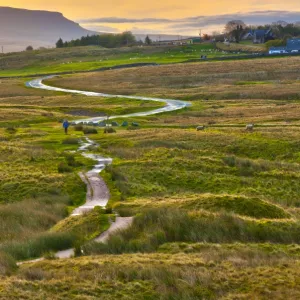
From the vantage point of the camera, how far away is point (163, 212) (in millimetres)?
18875

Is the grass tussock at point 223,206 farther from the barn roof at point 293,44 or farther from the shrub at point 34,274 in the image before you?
the barn roof at point 293,44

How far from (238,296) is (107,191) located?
14288 millimetres

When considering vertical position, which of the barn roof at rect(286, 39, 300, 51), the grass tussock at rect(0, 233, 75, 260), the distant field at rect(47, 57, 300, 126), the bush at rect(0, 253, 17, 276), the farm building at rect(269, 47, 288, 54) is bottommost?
the distant field at rect(47, 57, 300, 126)

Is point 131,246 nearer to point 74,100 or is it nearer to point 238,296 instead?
point 238,296

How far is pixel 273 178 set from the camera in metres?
31.5

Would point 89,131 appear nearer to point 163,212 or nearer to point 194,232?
point 163,212

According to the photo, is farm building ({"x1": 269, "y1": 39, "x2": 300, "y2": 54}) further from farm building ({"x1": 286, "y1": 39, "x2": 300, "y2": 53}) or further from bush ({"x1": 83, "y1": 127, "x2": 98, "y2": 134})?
bush ({"x1": 83, "y1": 127, "x2": 98, "y2": 134})

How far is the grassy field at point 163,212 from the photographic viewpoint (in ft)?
41.3

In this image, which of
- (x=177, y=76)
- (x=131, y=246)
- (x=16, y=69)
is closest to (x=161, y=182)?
(x=131, y=246)

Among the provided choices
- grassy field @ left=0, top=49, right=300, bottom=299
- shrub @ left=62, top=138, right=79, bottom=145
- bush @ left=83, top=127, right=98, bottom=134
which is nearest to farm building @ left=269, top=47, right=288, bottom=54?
grassy field @ left=0, top=49, right=300, bottom=299

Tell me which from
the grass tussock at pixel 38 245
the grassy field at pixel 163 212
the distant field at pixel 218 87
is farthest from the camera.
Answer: the distant field at pixel 218 87

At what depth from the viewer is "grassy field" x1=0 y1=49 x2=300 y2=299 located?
12.6 meters

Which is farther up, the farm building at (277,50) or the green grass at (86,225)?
the farm building at (277,50)

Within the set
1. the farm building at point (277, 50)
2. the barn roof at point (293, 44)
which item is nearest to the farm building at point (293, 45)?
the barn roof at point (293, 44)
